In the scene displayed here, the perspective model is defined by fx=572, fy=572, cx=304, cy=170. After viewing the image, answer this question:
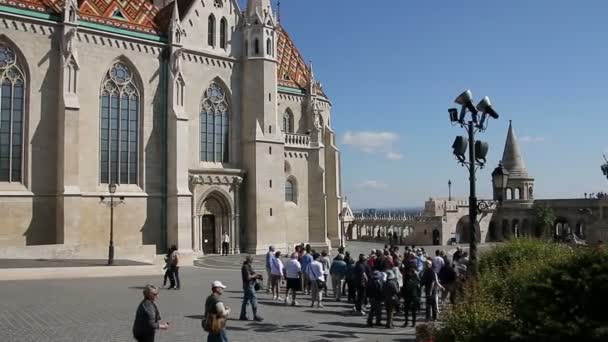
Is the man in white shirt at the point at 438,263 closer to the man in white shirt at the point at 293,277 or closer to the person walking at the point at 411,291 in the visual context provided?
the person walking at the point at 411,291

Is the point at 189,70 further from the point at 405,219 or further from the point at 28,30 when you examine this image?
the point at 405,219

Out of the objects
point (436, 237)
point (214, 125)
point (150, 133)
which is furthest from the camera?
point (436, 237)

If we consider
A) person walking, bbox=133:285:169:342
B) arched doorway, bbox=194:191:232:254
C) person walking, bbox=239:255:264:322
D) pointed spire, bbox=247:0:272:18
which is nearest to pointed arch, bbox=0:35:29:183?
arched doorway, bbox=194:191:232:254

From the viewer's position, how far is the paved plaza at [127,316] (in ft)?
39.1

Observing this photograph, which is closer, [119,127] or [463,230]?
[119,127]

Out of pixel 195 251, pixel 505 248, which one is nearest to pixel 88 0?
pixel 195 251

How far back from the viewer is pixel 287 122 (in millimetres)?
42250

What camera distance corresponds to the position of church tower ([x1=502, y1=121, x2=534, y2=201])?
62.0 metres

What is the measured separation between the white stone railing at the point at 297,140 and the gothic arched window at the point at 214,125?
5773 millimetres

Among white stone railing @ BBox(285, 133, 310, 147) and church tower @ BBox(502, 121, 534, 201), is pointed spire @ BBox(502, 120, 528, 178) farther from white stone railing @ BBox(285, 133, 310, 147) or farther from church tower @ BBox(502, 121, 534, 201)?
white stone railing @ BBox(285, 133, 310, 147)

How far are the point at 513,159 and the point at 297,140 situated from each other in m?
32.2

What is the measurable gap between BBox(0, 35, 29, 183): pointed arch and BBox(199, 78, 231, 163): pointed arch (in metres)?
10.1

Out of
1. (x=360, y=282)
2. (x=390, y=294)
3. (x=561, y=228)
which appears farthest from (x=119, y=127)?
(x=561, y=228)

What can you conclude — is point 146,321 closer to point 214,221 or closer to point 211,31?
point 214,221
